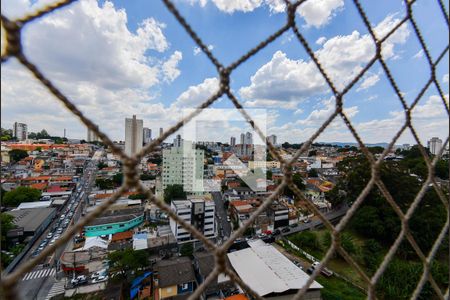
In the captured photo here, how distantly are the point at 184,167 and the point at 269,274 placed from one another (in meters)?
6.43

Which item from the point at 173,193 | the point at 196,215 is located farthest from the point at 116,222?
the point at 196,215

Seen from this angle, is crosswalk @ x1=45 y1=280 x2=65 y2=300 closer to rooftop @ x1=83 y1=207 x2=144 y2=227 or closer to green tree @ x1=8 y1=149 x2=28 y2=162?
rooftop @ x1=83 y1=207 x2=144 y2=227

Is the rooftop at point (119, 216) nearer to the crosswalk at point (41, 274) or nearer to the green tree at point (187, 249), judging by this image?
the crosswalk at point (41, 274)

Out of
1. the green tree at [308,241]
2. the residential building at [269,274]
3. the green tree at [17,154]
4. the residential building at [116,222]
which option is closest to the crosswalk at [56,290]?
the residential building at [116,222]

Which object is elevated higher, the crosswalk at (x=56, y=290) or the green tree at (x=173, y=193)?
the green tree at (x=173, y=193)

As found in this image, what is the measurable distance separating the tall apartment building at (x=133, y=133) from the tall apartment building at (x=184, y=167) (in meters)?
5.93

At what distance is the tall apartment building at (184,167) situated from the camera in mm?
9359

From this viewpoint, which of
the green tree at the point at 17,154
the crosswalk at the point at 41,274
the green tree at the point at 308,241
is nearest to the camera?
the crosswalk at the point at 41,274

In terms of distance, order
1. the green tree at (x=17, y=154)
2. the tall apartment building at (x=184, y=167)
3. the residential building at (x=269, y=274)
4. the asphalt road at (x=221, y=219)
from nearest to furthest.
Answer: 1. the residential building at (x=269, y=274)
2. the asphalt road at (x=221, y=219)
3. the tall apartment building at (x=184, y=167)
4. the green tree at (x=17, y=154)

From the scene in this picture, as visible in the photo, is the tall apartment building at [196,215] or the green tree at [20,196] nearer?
the tall apartment building at [196,215]

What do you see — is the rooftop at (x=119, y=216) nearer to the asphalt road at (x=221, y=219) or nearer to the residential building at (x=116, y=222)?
the residential building at (x=116, y=222)

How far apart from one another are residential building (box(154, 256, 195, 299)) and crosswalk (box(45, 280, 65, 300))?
1.67 metres

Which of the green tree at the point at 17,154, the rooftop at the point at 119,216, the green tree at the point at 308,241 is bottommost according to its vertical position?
the green tree at the point at 308,241

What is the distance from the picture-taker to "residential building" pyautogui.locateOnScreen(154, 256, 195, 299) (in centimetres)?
402
